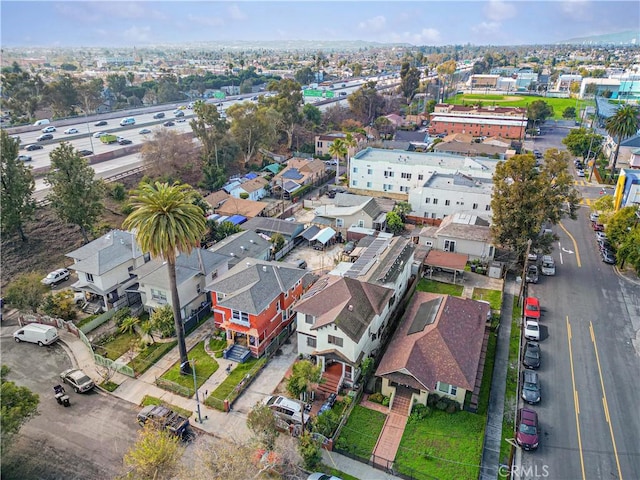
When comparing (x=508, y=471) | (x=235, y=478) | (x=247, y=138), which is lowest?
(x=508, y=471)

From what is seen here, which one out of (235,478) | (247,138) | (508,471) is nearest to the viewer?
(235,478)

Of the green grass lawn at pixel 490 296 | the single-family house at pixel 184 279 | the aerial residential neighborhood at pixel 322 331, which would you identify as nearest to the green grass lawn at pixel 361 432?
the aerial residential neighborhood at pixel 322 331

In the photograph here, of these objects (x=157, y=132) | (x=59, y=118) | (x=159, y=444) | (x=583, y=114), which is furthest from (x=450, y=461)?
(x=583, y=114)

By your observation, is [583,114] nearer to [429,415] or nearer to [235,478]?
[429,415]

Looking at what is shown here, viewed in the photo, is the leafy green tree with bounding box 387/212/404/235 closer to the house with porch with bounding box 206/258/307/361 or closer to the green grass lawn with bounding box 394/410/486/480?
the house with porch with bounding box 206/258/307/361

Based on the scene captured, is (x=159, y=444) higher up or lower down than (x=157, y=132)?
lower down

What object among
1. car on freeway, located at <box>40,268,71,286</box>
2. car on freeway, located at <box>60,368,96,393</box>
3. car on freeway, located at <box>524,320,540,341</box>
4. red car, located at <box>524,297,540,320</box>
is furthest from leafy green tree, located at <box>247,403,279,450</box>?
car on freeway, located at <box>40,268,71,286</box>
